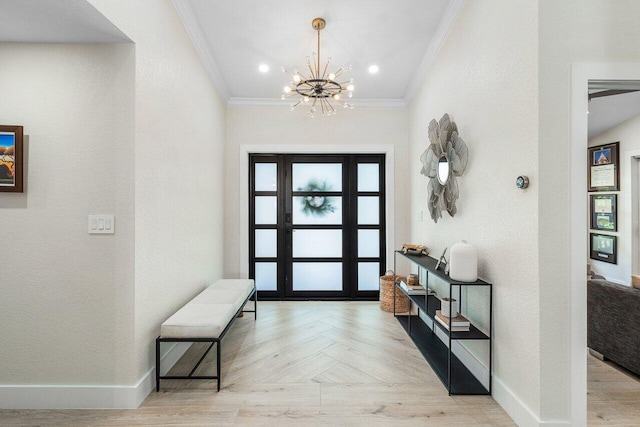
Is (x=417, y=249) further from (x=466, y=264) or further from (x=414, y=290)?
(x=466, y=264)

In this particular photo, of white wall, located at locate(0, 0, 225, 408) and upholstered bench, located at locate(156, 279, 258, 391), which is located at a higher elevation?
white wall, located at locate(0, 0, 225, 408)

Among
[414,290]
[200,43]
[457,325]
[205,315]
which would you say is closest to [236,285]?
[205,315]

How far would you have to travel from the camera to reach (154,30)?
2211 mm

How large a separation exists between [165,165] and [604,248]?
5.81 metres

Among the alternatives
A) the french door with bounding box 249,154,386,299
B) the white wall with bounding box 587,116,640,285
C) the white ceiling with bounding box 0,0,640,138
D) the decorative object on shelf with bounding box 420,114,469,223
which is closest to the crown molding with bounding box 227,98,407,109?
the white ceiling with bounding box 0,0,640,138

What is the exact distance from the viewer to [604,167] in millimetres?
4594

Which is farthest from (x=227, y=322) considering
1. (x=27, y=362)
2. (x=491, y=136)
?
(x=491, y=136)

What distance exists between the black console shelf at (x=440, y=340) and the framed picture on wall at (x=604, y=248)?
313cm

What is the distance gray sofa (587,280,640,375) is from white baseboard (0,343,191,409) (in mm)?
Result: 3362

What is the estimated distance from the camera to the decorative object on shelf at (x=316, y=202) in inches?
180

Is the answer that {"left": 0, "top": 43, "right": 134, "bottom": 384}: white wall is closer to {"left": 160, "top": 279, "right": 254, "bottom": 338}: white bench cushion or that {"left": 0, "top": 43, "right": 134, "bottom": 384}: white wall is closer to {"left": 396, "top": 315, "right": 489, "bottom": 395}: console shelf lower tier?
{"left": 160, "top": 279, "right": 254, "bottom": 338}: white bench cushion

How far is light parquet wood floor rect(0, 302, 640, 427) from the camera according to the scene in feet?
6.33

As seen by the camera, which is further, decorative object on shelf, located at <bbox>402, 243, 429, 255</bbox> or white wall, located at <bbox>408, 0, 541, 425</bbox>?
decorative object on shelf, located at <bbox>402, 243, 429, 255</bbox>

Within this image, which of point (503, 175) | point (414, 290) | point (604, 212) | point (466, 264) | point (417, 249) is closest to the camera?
point (503, 175)
